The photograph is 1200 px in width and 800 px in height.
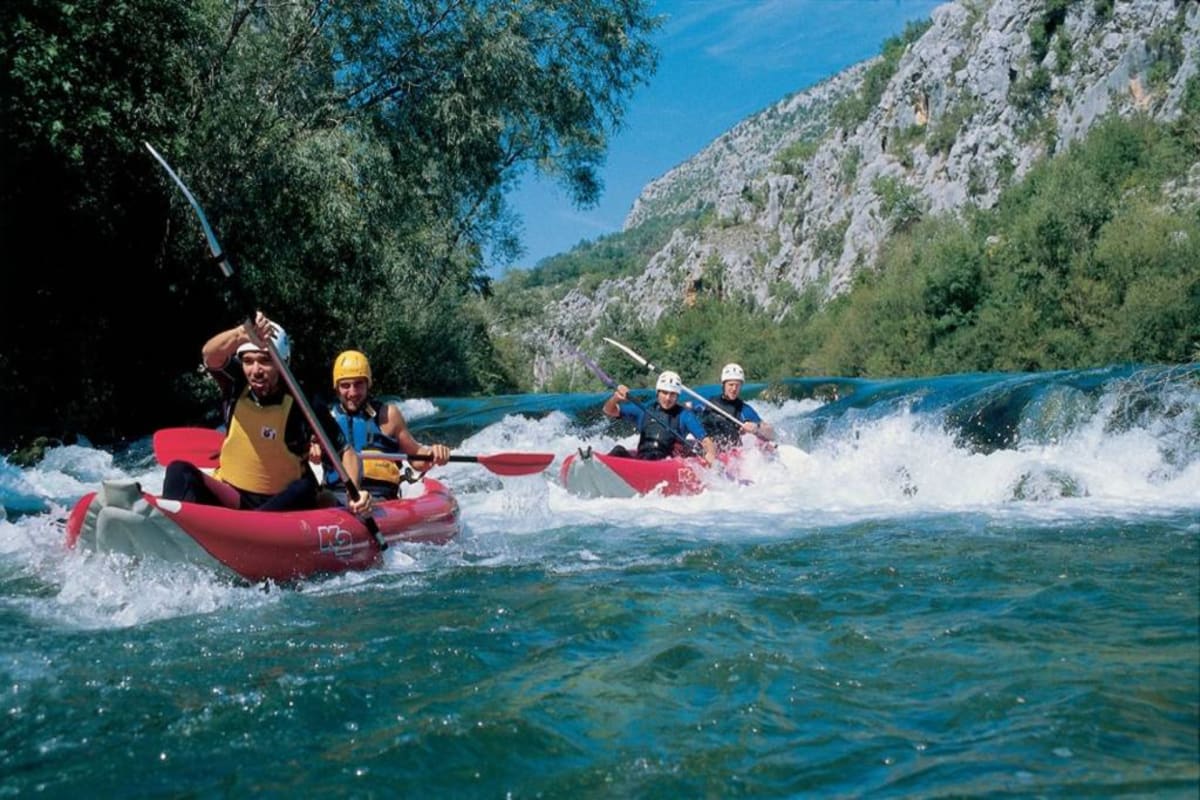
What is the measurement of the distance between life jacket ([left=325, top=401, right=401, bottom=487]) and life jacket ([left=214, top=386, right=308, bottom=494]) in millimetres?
929

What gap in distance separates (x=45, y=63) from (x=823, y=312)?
187 ft

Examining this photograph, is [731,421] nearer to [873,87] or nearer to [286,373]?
[286,373]

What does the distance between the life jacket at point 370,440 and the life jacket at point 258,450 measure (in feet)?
3.05

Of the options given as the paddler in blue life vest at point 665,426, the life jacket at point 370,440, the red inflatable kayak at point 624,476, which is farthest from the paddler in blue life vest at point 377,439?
the paddler in blue life vest at point 665,426

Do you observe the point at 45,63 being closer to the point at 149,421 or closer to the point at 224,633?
the point at 149,421

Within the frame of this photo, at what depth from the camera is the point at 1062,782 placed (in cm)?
268

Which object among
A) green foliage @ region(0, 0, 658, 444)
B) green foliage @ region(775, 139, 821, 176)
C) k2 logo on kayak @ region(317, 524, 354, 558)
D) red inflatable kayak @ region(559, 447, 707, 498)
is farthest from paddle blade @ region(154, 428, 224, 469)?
green foliage @ region(775, 139, 821, 176)

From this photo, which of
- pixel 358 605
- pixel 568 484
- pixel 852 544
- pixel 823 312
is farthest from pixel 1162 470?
pixel 823 312

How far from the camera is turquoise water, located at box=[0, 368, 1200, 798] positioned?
2.90 m

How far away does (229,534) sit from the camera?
17.1 feet

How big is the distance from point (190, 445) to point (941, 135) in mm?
68487

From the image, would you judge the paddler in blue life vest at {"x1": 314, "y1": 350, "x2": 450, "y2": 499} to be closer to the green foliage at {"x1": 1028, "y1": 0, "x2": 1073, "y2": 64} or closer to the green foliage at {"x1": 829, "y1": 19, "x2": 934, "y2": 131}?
the green foliage at {"x1": 1028, "y1": 0, "x2": 1073, "y2": 64}

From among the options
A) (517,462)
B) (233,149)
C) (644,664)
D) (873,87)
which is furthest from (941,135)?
(644,664)

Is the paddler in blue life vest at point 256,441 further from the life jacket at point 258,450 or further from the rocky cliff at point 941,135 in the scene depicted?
the rocky cliff at point 941,135
